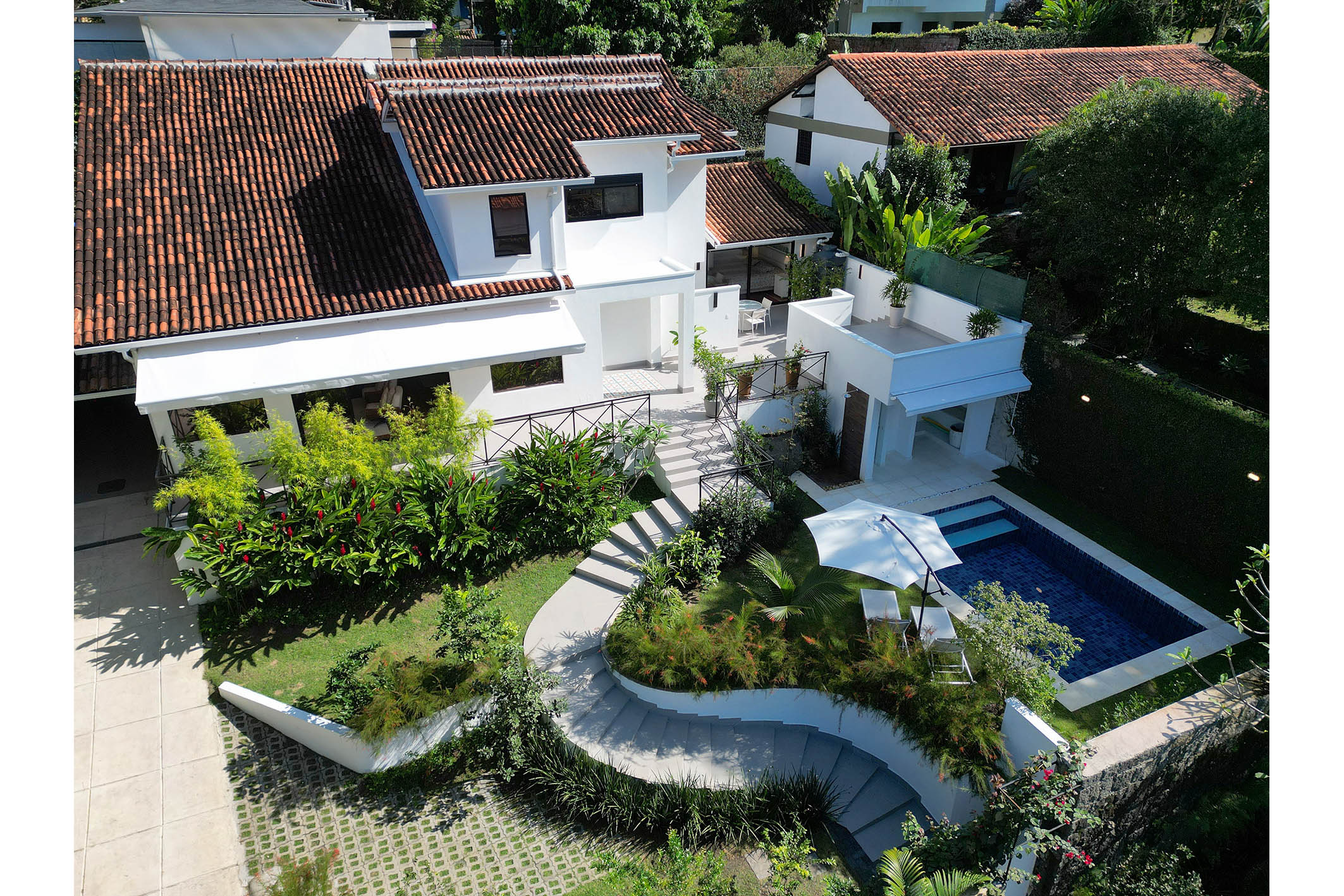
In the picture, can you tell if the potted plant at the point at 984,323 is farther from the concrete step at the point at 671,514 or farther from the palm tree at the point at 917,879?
the palm tree at the point at 917,879

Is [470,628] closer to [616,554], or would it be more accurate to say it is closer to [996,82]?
[616,554]

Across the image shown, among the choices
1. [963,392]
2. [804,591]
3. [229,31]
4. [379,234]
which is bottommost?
[804,591]

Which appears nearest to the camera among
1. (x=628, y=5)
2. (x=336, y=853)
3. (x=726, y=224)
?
(x=336, y=853)

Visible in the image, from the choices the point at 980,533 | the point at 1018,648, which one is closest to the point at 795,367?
the point at 980,533

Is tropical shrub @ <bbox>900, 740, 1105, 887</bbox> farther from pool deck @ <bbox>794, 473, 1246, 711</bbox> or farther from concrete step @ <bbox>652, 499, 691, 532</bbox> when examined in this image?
concrete step @ <bbox>652, 499, 691, 532</bbox>

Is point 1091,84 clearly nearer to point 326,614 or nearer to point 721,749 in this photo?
point 721,749

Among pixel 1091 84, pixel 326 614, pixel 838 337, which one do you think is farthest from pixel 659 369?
pixel 1091 84

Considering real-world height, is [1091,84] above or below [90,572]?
above

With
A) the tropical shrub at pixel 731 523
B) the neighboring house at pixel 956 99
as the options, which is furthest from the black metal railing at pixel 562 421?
the neighboring house at pixel 956 99
